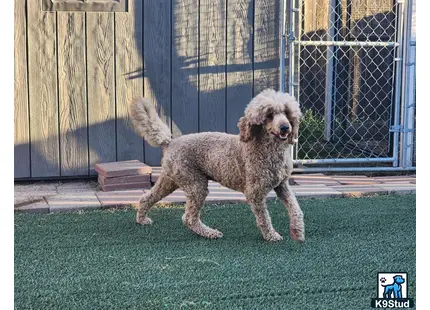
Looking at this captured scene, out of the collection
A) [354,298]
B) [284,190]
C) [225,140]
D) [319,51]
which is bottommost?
[354,298]

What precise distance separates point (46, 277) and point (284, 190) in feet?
4.18

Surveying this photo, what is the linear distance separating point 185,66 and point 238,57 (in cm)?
42

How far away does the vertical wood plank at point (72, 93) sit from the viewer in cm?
470

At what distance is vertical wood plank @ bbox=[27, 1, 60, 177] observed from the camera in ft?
15.3

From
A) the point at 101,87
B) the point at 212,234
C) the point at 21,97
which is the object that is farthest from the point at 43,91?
the point at 212,234

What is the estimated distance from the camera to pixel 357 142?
6156 millimetres

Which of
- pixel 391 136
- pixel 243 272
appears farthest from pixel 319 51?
pixel 243 272

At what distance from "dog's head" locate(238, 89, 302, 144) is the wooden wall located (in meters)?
1.84

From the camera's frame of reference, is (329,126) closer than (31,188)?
No

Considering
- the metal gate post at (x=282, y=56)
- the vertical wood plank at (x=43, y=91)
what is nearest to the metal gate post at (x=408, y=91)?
the metal gate post at (x=282, y=56)

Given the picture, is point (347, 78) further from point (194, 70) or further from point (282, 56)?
point (194, 70)

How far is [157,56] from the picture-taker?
486 cm

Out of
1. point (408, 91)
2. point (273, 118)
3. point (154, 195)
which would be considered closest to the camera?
point (273, 118)

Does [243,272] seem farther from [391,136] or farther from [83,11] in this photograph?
[391,136]
